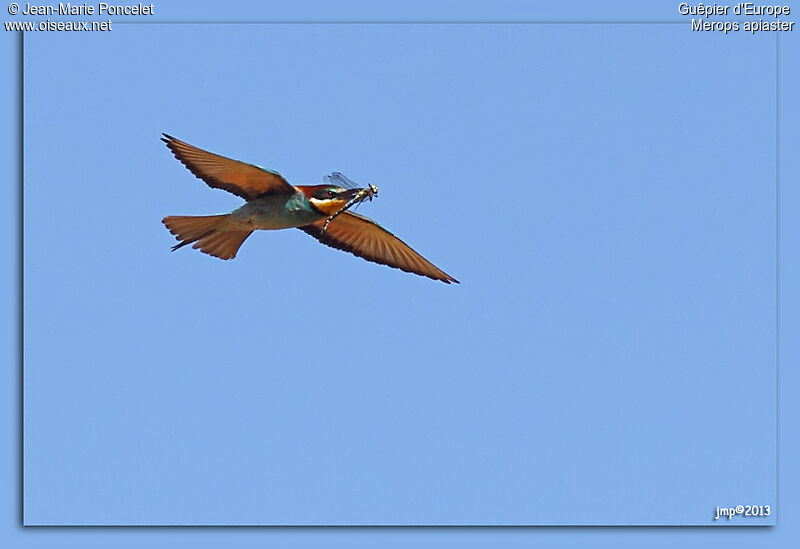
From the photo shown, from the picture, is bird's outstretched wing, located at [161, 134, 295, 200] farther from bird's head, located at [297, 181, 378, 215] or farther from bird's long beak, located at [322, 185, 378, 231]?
bird's long beak, located at [322, 185, 378, 231]

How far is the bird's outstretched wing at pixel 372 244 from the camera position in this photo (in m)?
8.48

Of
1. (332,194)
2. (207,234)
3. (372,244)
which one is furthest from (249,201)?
(372,244)

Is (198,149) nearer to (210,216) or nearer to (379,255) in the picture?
(210,216)

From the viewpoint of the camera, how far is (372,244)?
8.65m

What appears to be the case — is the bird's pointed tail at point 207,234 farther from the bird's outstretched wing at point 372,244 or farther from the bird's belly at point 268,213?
the bird's outstretched wing at point 372,244

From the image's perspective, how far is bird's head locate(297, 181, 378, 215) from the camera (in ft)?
25.6

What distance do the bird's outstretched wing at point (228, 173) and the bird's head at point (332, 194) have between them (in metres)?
0.10

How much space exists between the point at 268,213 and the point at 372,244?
99 cm

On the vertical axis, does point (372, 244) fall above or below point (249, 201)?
below

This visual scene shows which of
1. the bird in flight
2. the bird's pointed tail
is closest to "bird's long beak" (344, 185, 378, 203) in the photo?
the bird in flight

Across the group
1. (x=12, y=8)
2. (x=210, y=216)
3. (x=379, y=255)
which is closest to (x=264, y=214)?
(x=210, y=216)

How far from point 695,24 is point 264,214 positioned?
7.68 feet

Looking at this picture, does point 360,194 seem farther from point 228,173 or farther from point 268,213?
point 228,173

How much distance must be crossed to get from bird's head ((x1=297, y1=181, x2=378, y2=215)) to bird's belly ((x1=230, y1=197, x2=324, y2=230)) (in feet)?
0.22
